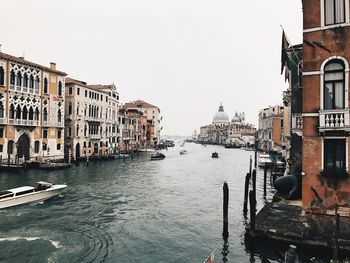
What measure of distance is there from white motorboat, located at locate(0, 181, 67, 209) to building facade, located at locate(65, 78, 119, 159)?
2472 cm

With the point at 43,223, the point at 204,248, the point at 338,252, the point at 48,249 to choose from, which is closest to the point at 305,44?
the point at 338,252

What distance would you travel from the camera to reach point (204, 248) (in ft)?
41.7

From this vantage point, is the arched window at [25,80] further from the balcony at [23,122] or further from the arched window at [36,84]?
the balcony at [23,122]

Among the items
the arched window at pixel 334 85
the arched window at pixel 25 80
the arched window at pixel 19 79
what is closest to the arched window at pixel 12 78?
the arched window at pixel 19 79

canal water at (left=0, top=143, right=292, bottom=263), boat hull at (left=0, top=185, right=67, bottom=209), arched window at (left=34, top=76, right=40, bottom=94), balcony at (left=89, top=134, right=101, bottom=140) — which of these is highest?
arched window at (left=34, top=76, right=40, bottom=94)

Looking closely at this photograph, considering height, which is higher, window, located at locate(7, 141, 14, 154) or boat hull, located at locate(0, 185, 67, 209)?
window, located at locate(7, 141, 14, 154)

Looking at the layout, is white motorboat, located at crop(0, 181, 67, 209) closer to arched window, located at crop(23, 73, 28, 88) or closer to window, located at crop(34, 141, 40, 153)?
window, located at crop(34, 141, 40, 153)

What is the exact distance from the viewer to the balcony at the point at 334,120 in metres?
10.7

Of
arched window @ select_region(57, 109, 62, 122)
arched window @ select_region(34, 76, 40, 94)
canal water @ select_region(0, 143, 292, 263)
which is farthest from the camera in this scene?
arched window @ select_region(57, 109, 62, 122)

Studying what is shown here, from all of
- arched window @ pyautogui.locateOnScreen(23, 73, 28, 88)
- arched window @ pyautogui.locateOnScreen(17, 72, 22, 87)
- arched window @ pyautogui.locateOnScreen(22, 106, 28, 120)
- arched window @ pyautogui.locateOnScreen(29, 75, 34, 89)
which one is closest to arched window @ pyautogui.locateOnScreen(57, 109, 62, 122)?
arched window @ pyautogui.locateOnScreen(22, 106, 28, 120)

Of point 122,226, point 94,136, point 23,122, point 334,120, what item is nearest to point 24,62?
point 23,122

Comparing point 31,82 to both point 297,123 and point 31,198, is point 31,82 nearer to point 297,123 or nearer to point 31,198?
point 31,198

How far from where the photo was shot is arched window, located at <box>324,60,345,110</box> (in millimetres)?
11008

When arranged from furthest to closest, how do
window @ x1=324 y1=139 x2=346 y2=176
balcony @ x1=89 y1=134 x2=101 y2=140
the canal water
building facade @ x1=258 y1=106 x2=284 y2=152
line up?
building facade @ x1=258 y1=106 x2=284 y2=152
balcony @ x1=89 y1=134 x2=101 y2=140
the canal water
window @ x1=324 y1=139 x2=346 y2=176
